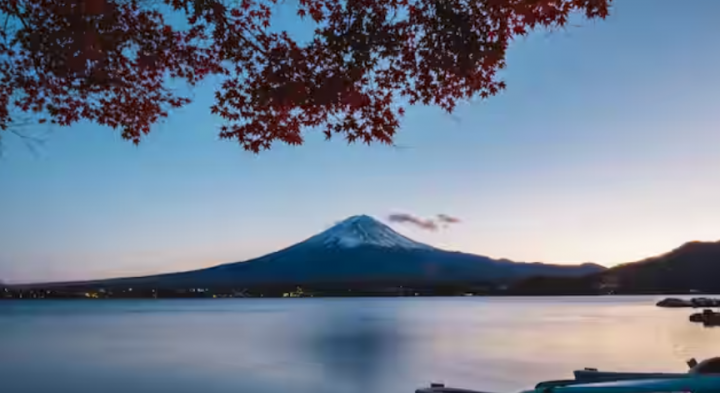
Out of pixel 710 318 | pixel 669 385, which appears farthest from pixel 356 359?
pixel 710 318

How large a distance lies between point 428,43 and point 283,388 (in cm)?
2050

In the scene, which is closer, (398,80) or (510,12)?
(510,12)

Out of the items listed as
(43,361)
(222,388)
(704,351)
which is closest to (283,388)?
(222,388)

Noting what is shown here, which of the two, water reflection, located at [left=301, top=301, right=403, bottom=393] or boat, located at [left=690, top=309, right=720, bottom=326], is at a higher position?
boat, located at [left=690, top=309, right=720, bottom=326]

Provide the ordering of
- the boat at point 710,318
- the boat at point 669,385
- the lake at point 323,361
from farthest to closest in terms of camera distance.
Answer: the boat at point 710,318 → the lake at point 323,361 → the boat at point 669,385

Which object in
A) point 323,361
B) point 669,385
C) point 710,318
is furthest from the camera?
point 710,318

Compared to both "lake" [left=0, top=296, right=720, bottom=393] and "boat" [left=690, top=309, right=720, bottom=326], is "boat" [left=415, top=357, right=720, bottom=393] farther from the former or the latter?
"boat" [left=690, top=309, right=720, bottom=326]

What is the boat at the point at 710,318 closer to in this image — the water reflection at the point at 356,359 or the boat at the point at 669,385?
the water reflection at the point at 356,359

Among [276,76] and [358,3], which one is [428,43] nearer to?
[358,3]

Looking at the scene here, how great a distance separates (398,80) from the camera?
457cm

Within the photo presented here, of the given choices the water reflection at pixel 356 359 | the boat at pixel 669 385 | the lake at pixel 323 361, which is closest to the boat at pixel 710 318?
the lake at pixel 323 361

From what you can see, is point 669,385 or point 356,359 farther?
point 356,359

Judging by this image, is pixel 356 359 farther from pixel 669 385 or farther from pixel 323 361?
pixel 669 385

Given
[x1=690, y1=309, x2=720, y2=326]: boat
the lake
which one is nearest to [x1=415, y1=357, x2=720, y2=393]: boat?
the lake
